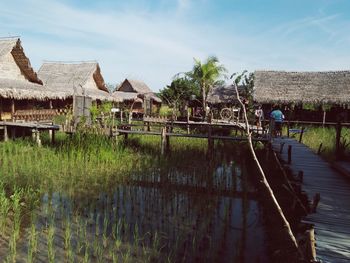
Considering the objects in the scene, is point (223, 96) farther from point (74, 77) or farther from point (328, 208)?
point (328, 208)

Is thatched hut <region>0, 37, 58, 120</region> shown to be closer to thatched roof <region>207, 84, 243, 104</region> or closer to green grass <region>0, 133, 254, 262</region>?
green grass <region>0, 133, 254, 262</region>

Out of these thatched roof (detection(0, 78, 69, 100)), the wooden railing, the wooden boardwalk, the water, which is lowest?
the water

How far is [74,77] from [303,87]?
49.7 feet

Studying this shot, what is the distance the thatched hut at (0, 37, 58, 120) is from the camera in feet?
45.8

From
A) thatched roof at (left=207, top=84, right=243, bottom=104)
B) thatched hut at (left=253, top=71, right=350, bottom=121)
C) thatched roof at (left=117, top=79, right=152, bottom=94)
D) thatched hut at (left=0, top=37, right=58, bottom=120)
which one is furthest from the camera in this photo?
thatched roof at (left=117, top=79, right=152, bottom=94)

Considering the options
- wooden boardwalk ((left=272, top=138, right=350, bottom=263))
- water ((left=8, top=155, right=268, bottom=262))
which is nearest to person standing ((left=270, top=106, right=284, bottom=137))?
wooden boardwalk ((left=272, top=138, right=350, bottom=263))

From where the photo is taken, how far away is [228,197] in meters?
6.10

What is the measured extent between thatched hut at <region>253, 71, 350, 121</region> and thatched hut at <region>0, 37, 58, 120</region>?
12.8m

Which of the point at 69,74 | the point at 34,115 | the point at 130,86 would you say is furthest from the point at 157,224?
the point at 130,86

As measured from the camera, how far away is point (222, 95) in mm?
25094

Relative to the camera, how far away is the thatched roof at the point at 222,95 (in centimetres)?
2431

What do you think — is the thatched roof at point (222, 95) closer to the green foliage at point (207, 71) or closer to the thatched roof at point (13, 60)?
the green foliage at point (207, 71)

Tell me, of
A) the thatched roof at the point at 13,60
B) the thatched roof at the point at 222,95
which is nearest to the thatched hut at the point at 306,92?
the thatched roof at the point at 222,95

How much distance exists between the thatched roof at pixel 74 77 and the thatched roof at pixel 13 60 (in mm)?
5229
